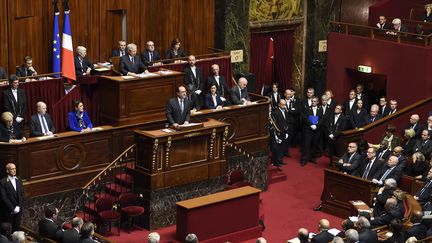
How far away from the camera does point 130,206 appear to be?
1664 centimetres

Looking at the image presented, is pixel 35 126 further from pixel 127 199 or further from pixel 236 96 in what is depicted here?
pixel 236 96

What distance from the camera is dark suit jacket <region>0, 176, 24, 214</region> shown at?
1545 cm

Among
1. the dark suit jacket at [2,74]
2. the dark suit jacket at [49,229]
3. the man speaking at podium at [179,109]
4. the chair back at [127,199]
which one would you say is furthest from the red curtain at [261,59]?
the dark suit jacket at [49,229]

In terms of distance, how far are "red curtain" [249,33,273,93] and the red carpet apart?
7.25ft

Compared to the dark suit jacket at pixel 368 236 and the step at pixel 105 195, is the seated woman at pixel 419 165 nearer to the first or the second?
the dark suit jacket at pixel 368 236

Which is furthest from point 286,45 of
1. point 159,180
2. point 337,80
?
point 159,180

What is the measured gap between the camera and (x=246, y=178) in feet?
63.4

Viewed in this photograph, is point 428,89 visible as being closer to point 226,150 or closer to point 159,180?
point 226,150

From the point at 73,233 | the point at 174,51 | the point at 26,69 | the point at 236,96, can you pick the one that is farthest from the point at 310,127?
the point at 73,233

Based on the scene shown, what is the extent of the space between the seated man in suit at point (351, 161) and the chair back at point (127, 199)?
4.02 metres

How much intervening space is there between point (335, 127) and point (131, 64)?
17.6 feet

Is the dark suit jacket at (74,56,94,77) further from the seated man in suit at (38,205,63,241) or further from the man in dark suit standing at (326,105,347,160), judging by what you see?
the man in dark suit standing at (326,105,347,160)

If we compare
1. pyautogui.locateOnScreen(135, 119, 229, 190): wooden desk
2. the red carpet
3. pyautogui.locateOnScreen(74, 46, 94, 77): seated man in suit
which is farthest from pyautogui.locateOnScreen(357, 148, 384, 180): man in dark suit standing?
pyautogui.locateOnScreen(74, 46, 94, 77): seated man in suit

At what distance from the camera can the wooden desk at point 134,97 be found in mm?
17453
